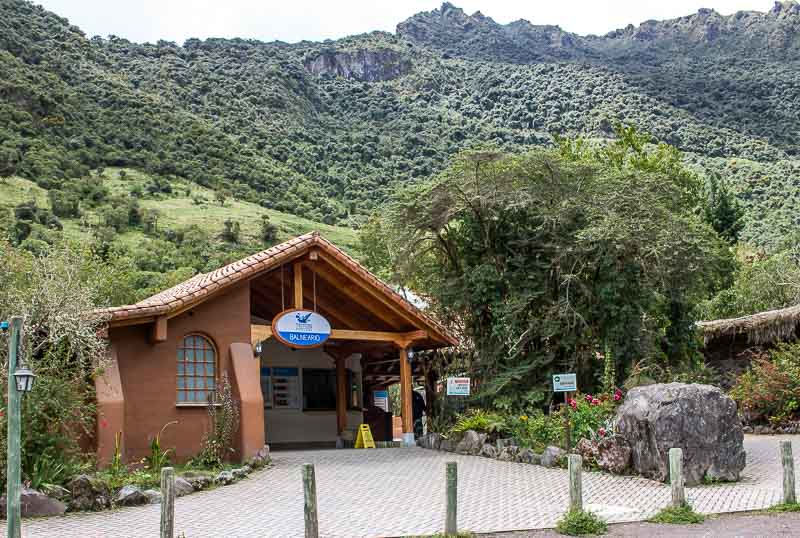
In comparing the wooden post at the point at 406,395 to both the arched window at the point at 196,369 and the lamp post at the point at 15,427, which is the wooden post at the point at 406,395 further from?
the lamp post at the point at 15,427

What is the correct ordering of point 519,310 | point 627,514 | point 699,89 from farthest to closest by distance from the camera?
point 699,89, point 519,310, point 627,514

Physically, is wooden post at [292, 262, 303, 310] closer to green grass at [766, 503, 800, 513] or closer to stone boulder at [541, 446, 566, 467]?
stone boulder at [541, 446, 566, 467]

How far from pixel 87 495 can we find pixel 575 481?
708 centimetres

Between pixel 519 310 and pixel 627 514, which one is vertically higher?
pixel 519 310

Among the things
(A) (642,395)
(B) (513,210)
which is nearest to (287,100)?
(B) (513,210)

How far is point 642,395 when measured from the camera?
597 inches

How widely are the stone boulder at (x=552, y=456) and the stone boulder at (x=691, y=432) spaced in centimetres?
198

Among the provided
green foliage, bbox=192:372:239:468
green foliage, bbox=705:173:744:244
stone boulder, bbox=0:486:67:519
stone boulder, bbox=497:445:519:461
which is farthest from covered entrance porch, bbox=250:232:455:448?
green foliage, bbox=705:173:744:244

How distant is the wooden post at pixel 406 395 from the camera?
21.6 meters

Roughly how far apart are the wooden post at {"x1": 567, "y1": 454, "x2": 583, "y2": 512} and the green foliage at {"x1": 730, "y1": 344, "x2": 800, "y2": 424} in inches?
465

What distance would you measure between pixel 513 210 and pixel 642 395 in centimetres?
673

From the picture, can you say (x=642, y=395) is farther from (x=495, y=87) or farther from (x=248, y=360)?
(x=495, y=87)

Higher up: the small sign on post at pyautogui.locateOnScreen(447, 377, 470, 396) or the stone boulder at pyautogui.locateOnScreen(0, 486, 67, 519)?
the small sign on post at pyautogui.locateOnScreen(447, 377, 470, 396)

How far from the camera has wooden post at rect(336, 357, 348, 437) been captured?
2392 cm
